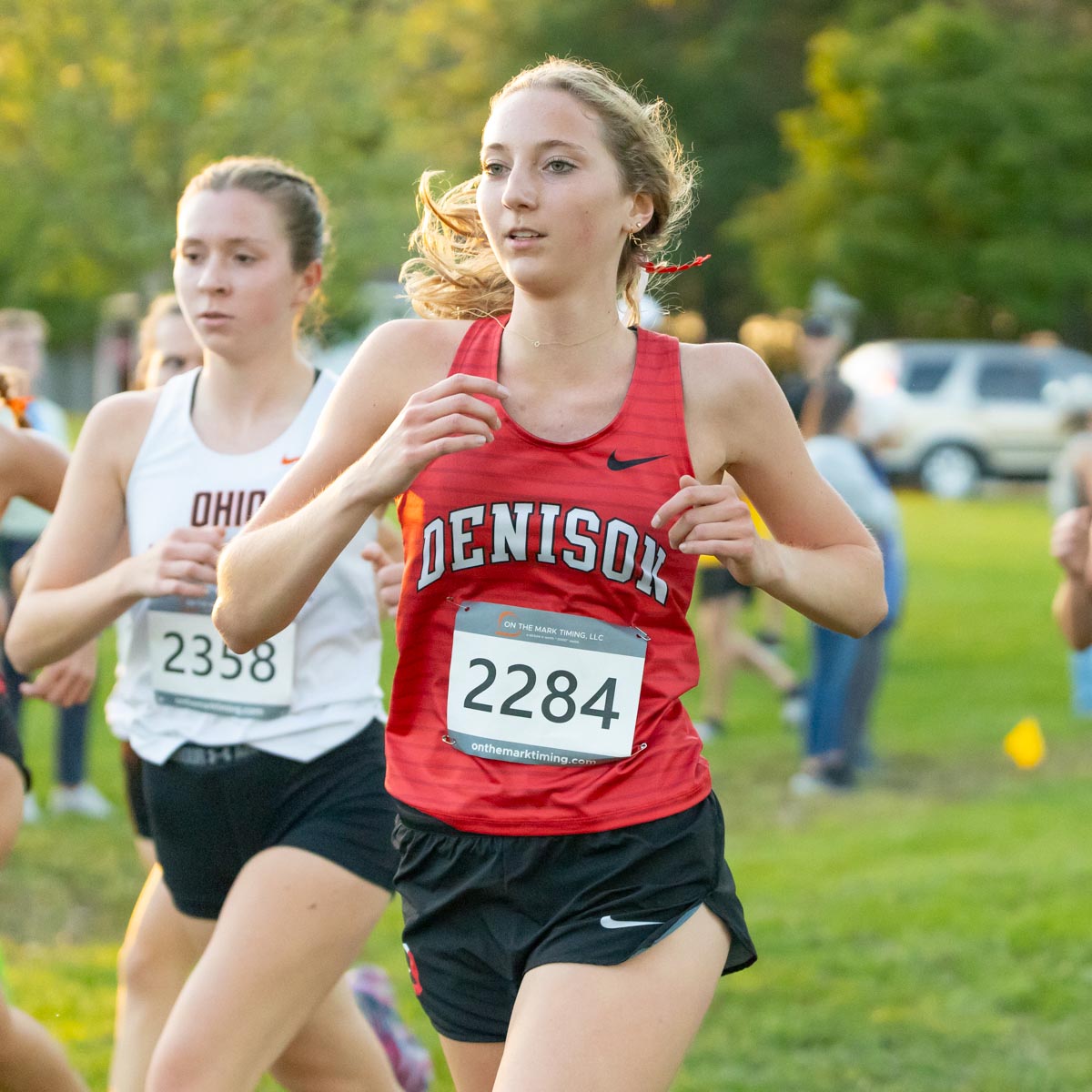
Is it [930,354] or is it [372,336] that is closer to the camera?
[372,336]

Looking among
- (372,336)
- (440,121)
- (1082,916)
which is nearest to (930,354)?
(440,121)

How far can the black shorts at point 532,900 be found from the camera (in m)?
2.77

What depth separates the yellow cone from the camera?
32.3 ft

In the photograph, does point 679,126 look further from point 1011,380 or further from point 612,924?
point 612,924

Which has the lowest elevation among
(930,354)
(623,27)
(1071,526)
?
(1071,526)

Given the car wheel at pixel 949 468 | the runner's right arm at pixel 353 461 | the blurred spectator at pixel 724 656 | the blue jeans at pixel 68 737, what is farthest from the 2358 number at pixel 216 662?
the car wheel at pixel 949 468

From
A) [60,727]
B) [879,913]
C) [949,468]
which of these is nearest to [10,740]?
[879,913]

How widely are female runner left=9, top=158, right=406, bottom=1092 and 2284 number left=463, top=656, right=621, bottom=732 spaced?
2.60ft

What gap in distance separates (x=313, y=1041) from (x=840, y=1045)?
205cm

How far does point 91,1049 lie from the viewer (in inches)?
205

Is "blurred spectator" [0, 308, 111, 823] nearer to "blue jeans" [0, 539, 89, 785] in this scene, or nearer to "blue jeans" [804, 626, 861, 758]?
"blue jeans" [0, 539, 89, 785]

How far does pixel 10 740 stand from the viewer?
3.71 meters

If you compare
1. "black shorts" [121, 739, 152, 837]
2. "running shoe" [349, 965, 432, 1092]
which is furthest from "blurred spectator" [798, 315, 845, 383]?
"black shorts" [121, 739, 152, 837]

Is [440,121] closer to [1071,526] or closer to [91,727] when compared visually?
[91,727]
